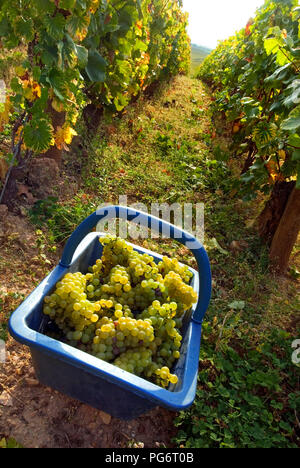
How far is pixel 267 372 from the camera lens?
6.43ft

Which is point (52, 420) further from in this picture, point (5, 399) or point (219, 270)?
point (219, 270)

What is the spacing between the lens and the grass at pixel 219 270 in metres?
1.71

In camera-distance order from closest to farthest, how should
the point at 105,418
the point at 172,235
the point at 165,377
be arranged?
the point at 165,377
the point at 172,235
the point at 105,418

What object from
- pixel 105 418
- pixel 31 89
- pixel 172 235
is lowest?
pixel 105 418

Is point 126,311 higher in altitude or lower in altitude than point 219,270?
higher

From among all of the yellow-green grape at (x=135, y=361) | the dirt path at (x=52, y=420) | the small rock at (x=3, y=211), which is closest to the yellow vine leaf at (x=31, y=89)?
the small rock at (x=3, y=211)

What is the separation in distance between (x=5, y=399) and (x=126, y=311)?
70 centimetres

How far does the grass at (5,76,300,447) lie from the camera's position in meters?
1.71

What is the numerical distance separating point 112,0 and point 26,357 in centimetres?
315

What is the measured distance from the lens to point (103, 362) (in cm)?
115

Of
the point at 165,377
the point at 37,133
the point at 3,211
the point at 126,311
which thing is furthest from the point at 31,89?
the point at 165,377

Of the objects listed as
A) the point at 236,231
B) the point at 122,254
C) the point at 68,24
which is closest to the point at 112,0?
the point at 68,24
